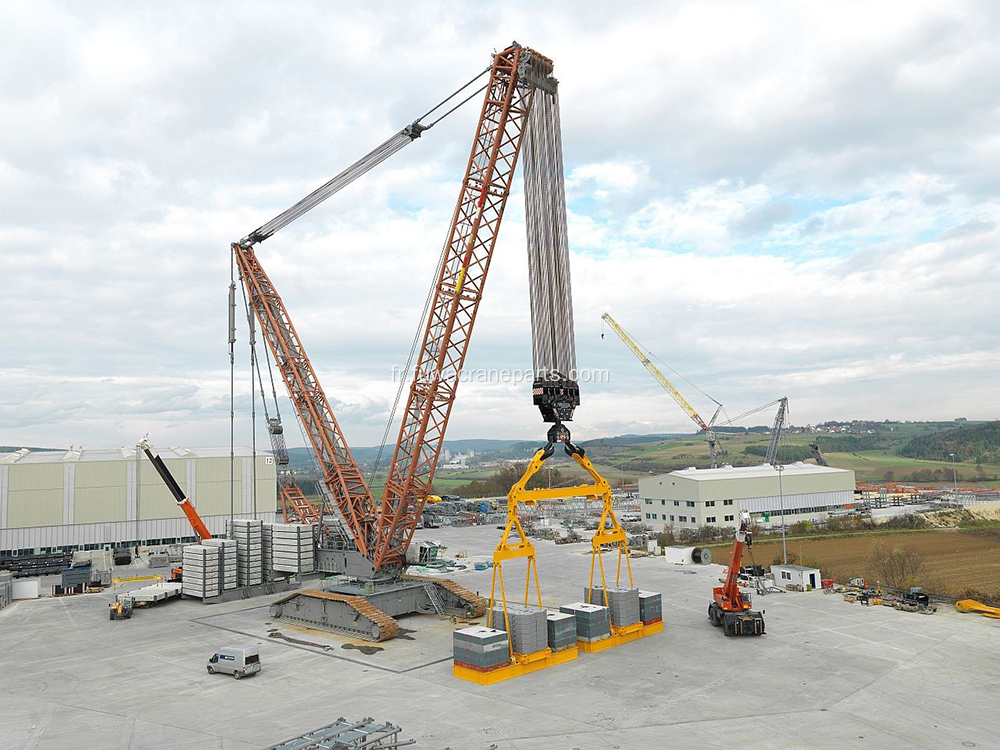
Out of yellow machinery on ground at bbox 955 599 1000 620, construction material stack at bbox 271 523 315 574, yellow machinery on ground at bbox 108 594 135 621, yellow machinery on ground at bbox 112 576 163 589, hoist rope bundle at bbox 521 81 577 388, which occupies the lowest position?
yellow machinery on ground at bbox 112 576 163 589

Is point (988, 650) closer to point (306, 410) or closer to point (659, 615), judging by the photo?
point (659, 615)

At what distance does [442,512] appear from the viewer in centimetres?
10750

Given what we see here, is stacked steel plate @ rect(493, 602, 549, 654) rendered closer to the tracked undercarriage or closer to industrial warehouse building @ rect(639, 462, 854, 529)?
the tracked undercarriage

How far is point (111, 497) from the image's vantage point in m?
66.0

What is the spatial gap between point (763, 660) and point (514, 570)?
28.0 m

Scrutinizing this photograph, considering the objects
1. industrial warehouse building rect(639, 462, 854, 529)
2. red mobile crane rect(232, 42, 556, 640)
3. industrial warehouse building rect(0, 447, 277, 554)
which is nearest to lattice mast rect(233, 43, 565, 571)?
red mobile crane rect(232, 42, 556, 640)

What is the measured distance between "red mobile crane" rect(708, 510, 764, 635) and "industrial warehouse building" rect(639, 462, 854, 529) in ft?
149

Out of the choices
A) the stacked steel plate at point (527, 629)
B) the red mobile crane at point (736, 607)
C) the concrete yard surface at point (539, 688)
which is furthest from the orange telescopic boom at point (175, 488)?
the red mobile crane at point (736, 607)

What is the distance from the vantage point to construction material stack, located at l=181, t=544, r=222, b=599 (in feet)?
145

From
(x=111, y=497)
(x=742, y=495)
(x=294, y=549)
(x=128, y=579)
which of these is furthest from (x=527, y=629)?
(x=742, y=495)

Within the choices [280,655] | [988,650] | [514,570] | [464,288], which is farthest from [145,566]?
[988,650]

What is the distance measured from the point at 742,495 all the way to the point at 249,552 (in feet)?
198

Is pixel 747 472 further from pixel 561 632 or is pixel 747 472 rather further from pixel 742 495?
pixel 561 632

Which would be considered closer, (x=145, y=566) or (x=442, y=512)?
(x=145, y=566)
